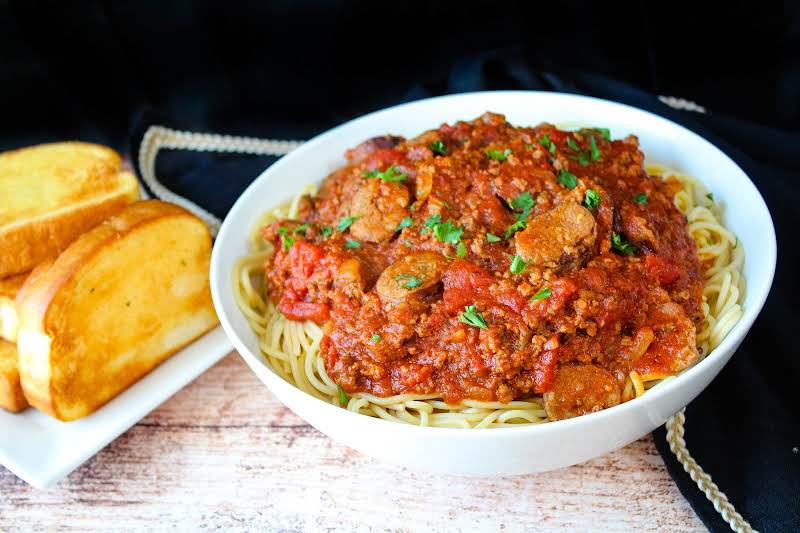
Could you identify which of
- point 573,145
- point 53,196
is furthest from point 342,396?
point 53,196

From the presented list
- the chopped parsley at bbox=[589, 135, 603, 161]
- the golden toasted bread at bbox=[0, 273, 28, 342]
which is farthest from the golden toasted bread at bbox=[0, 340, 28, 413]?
the chopped parsley at bbox=[589, 135, 603, 161]

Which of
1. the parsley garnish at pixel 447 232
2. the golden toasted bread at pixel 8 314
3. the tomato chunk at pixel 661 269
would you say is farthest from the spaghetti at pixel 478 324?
the golden toasted bread at pixel 8 314

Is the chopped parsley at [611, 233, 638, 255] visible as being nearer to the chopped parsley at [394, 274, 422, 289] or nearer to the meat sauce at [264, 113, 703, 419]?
the meat sauce at [264, 113, 703, 419]

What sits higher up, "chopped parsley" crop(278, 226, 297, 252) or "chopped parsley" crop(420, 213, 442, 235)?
"chopped parsley" crop(420, 213, 442, 235)

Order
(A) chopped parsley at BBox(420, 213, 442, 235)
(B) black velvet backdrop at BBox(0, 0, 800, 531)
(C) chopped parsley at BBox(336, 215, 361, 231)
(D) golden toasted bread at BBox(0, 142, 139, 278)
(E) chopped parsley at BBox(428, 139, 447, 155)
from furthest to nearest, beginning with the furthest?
1. (B) black velvet backdrop at BBox(0, 0, 800, 531)
2. (D) golden toasted bread at BBox(0, 142, 139, 278)
3. (E) chopped parsley at BBox(428, 139, 447, 155)
4. (C) chopped parsley at BBox(336, 215, 361, 231)
5. (A) chopped parsley at BBox(420, 213, 442, 235)

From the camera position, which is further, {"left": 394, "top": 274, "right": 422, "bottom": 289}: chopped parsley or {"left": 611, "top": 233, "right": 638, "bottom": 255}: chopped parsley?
{"left": 611, "top": 233, "right": 638, "bottom": 255}: chopped parsley

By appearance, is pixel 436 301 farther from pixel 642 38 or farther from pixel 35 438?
pixel 642 38

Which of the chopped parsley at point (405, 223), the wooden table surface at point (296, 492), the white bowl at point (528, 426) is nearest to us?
the white bowl at point (528, 426)

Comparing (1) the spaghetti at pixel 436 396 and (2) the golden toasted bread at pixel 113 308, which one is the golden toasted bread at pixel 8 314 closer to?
(2) the golden toasted bread at pixel 113 308
